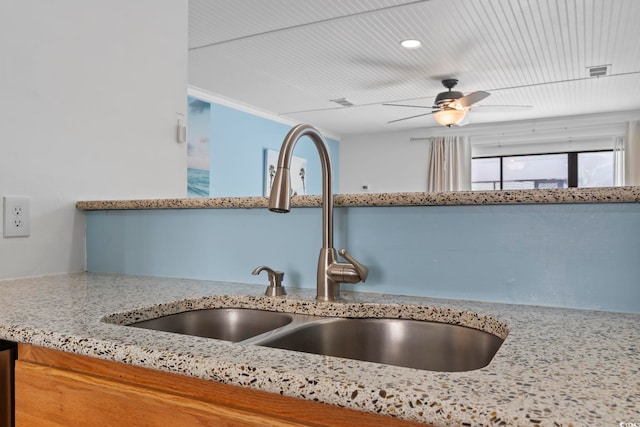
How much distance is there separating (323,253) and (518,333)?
1.41 ft

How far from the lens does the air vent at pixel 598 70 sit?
396cm

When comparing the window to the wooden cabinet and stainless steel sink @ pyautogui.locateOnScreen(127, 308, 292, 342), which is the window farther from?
the wooden cabinet

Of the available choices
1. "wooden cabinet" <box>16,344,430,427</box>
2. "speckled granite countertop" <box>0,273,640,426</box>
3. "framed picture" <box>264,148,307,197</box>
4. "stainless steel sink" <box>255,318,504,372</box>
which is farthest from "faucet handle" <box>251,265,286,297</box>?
"framed picture" <box>264,148,307,197</box>

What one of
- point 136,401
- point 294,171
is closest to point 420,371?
point 136,401

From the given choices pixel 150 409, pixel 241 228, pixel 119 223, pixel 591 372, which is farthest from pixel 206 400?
pixel 119 223

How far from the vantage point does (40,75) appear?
4.44 feet

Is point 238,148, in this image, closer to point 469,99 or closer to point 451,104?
point 451,104

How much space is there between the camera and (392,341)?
92 cm

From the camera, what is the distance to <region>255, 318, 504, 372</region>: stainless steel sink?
86cm

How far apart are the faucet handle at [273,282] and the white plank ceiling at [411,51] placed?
7.02ft

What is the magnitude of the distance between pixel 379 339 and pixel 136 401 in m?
0.46

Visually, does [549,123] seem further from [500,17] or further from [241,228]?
[241,228]

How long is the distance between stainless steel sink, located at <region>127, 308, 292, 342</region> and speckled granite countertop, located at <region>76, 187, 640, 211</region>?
0.28 meters

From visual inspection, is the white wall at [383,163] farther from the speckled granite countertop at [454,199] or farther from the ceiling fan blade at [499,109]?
the speckled granite countertop at [454,199]
